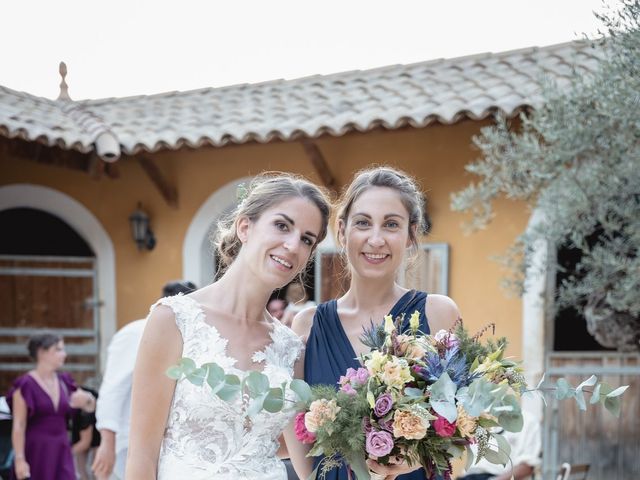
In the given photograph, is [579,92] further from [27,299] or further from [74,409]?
[27,299]

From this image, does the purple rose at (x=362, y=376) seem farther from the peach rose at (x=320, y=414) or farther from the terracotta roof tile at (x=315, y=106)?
the terracotta roof tile at (x=315, y=106)

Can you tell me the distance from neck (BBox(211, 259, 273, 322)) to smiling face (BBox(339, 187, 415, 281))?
0.40 m

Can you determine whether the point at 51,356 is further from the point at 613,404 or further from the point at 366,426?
the point at 613,404

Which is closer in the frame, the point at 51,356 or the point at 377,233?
the point at 377,233

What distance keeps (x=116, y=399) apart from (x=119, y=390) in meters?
0.06

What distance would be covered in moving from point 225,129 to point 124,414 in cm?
344

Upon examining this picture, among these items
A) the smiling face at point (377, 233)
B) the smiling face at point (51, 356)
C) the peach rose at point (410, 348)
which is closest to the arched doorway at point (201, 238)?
the smiling face at point (51, 356)

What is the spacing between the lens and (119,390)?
4.18 meters

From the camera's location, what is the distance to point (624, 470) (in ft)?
18.6

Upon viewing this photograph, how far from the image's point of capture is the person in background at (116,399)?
13.7ft

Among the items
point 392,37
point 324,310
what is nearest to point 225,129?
point 392,37

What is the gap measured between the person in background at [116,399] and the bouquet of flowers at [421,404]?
8.21ft

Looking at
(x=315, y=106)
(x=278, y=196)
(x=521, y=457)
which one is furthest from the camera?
(x=315, y=106)

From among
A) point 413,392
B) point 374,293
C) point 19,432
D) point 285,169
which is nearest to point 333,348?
point 374,293
